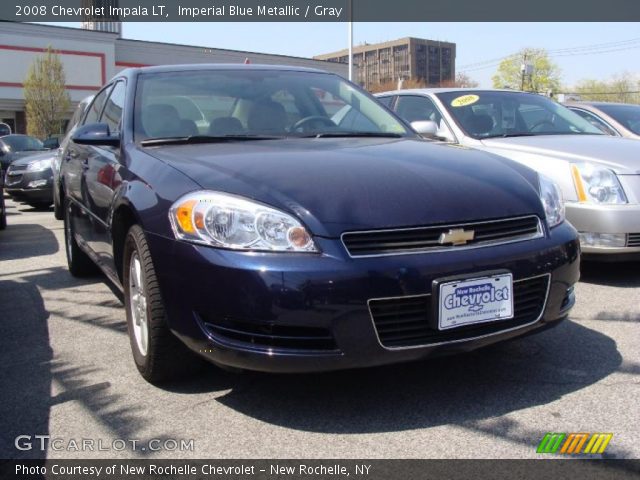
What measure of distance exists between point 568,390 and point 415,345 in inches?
33.4

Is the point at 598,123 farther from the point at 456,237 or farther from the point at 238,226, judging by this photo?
the point at 238,226

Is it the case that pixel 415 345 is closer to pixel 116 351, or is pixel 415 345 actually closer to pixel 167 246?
pixel 167 246

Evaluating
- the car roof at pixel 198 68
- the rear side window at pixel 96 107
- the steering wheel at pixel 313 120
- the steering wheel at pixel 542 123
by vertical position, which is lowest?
the steering wheel at pixel 313 120

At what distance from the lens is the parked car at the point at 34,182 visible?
10.6 m

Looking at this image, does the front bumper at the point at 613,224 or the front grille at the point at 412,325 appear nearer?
the front grille at the point at 412,325

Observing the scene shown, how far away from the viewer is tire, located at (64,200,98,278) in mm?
5293

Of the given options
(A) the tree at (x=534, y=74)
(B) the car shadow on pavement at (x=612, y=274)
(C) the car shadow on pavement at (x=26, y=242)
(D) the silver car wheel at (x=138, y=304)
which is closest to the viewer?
(D) the silver car wheel at (x=138, y=304)

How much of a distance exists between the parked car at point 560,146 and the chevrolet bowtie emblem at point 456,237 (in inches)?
72.9

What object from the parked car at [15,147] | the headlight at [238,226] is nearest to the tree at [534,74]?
the parked car at [15,147]

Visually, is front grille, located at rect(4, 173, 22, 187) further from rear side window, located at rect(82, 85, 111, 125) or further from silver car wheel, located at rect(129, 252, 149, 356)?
silver car wheel, located at rect(129, 252, 149, 356)

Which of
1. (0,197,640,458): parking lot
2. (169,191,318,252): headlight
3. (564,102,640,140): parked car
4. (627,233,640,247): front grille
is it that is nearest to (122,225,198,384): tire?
(0,197,640,458): parking lot

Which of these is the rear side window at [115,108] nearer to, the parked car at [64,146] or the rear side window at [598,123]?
the parked car at [64,146]

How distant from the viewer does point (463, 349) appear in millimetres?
2629

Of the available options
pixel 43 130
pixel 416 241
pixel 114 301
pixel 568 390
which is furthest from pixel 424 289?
pixel 43 130
